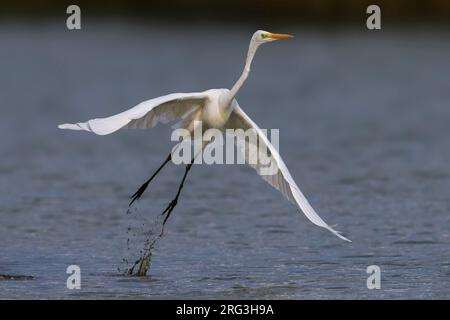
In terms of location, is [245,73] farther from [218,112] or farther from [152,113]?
[152,113]

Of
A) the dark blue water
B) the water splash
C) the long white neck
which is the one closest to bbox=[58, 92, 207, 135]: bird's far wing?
the long white neck

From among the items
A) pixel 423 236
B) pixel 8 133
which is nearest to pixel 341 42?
pixel 8 133

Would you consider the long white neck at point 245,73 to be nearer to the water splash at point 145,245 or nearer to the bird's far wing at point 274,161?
the bird's far wing at point 274,161

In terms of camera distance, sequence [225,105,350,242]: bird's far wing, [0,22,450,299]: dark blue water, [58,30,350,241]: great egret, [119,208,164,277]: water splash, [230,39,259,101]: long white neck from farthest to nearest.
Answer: [119,208,164,277]: water splash
[0,22,450,299]: dark blue water
[230,39,259,101]: long white neck
[58,30,350,241]: great egret
[225,105,350,242]: bird's far wing

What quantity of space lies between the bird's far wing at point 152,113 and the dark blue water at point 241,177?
1620 millimetres

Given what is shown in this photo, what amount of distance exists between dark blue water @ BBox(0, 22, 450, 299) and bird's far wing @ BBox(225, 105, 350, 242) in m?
0.89

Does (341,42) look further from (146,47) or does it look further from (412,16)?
(146,47)

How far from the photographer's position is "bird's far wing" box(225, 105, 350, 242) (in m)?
11.5

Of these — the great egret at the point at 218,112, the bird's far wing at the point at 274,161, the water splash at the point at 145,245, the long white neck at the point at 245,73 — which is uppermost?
the long white neck at the point at 245,73

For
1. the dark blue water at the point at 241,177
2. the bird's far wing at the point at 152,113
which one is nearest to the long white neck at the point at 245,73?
the bird's far wing at the point at 152,113

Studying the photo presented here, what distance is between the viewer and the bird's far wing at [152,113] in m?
10.8

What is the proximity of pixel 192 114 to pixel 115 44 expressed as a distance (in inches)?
968

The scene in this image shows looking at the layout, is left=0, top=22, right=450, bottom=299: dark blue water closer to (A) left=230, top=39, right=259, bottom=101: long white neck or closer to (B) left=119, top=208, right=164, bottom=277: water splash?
(B) left=119, top=208, right=164, bottom=277: water splash

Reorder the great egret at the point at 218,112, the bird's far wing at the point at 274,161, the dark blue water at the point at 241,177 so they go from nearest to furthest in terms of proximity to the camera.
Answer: the bird's far wing at the point at 274,161 → the great egret at the point at 218,112 → the dark blue water at the point at 241,177
